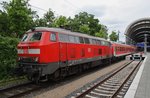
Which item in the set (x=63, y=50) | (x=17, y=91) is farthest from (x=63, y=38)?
(x=17, y=91)

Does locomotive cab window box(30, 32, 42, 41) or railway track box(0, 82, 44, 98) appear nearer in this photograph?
railway track box(0, 82, 44, 98)

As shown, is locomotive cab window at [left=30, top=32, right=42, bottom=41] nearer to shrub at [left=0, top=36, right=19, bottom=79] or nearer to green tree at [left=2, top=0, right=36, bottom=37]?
shrub at [left=0, top=36, right=19, bottom=79]

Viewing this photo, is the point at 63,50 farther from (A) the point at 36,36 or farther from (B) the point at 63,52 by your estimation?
(A) the point at 36,36

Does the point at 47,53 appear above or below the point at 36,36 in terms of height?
below

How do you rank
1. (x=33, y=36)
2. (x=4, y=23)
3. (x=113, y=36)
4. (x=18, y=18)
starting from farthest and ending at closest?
(x=113, y=36)
(x=4, y=23)
(x=18, y=18)
(x=33, y=36)

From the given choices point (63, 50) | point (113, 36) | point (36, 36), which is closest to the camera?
point (36, 36)

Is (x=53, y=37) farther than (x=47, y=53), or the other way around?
(x=53, y=37)

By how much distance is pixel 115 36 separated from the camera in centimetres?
8525

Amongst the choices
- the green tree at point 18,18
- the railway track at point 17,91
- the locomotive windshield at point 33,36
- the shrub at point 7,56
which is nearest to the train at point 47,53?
the locomotive windshield at point 33,36

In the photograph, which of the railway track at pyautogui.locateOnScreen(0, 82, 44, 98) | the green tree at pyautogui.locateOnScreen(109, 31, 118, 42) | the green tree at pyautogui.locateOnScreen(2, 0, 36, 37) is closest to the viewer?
the railway track at pyautogui.locateOnScreen(0, 82, 44, 98)

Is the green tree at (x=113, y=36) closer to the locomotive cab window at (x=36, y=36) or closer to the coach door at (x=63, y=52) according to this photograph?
the coach door at (x=63, y=52)

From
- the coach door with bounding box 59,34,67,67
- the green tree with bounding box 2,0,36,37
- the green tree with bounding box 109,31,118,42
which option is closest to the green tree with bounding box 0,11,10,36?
the green tree with bounding box 2,0,36,37

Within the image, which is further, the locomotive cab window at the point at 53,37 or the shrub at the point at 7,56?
the shrub at the point at 7,56

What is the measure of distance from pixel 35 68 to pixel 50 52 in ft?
4.15
